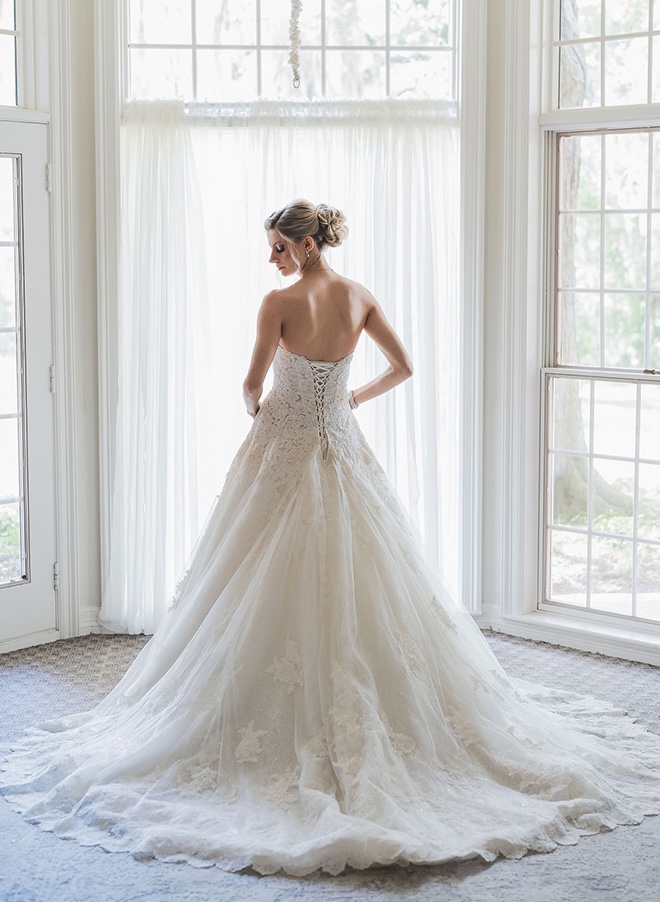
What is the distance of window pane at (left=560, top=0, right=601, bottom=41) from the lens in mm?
4848

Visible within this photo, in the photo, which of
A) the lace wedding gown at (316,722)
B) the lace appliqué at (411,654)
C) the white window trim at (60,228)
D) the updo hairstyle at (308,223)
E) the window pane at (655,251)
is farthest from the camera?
the white window trim at (60,228)

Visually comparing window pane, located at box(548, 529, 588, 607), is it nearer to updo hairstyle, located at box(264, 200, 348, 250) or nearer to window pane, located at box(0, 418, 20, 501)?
updo hairstyle, located at box(264, 200, 348, 250)

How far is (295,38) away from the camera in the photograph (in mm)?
4914

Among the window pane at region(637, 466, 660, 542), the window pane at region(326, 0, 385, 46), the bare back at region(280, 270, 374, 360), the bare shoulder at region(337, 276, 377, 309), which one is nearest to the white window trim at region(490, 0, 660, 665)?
the window pane at region(637, 466, 660, 542)

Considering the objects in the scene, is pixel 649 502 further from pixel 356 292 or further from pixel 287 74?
pixel 287 74

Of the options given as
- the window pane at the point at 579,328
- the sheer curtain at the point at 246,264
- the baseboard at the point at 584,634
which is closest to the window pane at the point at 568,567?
the baseboard at the point at 584,634

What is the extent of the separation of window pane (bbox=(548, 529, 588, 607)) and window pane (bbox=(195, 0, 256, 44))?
258cm

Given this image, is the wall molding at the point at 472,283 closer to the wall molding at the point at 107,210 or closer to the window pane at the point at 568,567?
the window pane at the point at 568,567

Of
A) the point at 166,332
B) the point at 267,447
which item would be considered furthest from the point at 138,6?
the point at 267,447

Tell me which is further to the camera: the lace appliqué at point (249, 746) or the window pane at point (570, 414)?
the window pane at point (570, 414)

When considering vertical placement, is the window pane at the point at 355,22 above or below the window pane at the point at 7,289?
above

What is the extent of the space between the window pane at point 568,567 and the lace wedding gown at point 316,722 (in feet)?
4.08

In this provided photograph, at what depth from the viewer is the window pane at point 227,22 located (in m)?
5.01

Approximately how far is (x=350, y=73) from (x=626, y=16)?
1179 millimetres
